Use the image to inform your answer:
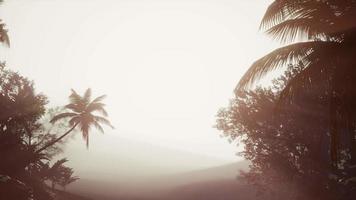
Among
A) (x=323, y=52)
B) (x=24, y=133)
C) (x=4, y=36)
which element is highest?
(x=4, y=36)

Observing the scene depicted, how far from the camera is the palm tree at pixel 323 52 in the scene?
6.31 meters

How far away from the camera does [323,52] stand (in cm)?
678

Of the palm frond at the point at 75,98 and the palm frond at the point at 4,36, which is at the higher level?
the palm frond at the point at 75,98

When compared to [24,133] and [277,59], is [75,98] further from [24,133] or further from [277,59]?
[277,59]

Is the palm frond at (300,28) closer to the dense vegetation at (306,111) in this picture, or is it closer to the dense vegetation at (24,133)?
the dense vegetation at (306,111)

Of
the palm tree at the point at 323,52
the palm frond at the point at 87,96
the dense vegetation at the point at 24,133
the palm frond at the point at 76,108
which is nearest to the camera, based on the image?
the palm tree at the point at 323,52

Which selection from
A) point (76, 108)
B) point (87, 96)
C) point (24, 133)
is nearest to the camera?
point (24, 133)

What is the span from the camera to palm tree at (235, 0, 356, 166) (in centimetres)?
631

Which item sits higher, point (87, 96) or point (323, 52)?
point (87, 96)

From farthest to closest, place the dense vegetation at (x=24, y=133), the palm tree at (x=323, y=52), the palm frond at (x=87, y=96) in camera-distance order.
Answer: the palm frond at (x=87, y=96) < the dense vegetation at (x=24, y=133) < the palm tree at (x=323, y=52)

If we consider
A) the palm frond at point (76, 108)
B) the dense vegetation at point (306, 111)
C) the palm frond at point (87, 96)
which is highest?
the palm frond at point (87, 96)

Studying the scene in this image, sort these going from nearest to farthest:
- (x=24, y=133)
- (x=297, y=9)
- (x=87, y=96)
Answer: (x=297, y=9), (x=24, y=133), (x=87, y=96)

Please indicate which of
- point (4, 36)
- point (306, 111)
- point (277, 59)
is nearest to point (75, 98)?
point (4, 36)

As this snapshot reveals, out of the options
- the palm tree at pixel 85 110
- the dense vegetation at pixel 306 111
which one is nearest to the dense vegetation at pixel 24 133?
the palm tree at pixel 85 110
